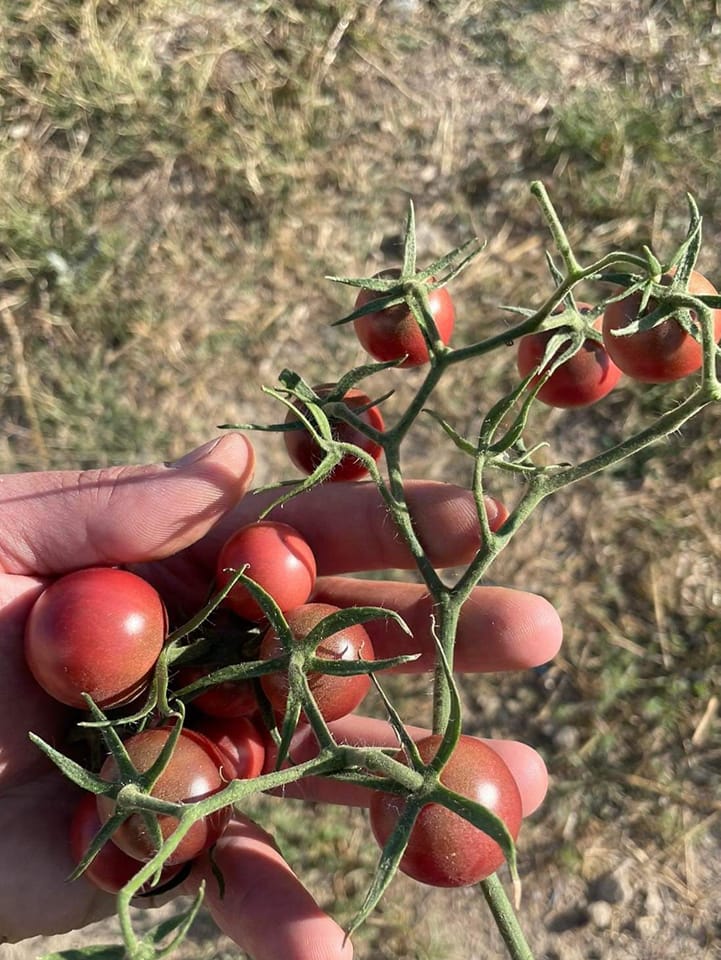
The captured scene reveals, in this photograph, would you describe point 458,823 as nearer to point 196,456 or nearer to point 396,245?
point 196,456

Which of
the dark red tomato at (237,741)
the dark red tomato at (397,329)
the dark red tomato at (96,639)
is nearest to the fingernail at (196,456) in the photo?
the dark red tomato at (96,639)

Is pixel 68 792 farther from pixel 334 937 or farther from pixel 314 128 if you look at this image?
pixel 314 128

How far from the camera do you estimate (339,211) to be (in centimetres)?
352

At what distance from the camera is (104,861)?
5.84ft

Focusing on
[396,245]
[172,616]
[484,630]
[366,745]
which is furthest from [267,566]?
[396,245]

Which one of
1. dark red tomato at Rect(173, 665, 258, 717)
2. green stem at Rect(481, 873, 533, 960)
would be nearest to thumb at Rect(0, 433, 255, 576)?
dark red tomato at Rect(173, 665, 258, 717)

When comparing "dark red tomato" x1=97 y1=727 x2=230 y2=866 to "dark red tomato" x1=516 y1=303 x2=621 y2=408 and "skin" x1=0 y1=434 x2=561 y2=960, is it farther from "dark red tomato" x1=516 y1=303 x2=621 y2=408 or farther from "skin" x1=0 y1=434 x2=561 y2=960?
"dark red tomato" x1=516 y1=303 x2=621 y2=408

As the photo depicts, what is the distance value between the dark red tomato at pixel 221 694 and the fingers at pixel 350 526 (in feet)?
1.85

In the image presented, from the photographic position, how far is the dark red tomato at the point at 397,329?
194cm

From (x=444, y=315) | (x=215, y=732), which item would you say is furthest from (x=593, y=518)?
(x=215, y=732)

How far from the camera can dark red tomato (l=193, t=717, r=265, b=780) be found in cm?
206

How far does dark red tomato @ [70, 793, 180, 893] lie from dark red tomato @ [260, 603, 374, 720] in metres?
0.41

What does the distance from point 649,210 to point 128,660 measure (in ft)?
8.84

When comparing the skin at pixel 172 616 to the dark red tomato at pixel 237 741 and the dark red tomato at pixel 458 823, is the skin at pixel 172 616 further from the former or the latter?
the dark red tomato at pixel 458 823
